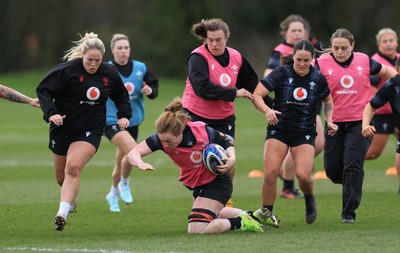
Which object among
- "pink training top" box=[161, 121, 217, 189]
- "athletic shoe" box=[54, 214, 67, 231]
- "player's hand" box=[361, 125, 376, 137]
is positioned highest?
"player's hand" box=[361, 125, 376, 137]

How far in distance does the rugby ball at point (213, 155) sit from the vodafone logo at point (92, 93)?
1.50 metres

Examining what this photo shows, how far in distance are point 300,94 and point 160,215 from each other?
2.51 m

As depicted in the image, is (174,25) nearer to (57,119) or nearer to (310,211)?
(310,211)

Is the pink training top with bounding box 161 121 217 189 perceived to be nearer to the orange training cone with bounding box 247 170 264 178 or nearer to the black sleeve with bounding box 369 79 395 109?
the black sleeve with bounding box 369 79 395 109

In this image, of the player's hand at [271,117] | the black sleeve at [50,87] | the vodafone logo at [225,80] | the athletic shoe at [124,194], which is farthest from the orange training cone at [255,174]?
the black sleeve at [50,87]

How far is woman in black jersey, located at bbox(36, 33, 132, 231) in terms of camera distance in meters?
9.89

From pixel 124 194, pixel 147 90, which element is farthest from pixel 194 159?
pixel 124 194

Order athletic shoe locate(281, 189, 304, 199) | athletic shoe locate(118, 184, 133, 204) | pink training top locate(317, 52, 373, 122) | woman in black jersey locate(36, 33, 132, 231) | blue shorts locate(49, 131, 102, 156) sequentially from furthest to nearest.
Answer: athletic shoe locate(281, 189, 304, 199)
athletic shoe locate(118, 184, 133, 204)
pink training top locate(317, 52, 373, 122)
blue shorts locate(49, 131, 102, 156)
woman in black jersey locate(36, 33, 132, 231)

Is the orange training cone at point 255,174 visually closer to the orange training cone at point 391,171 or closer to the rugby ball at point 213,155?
the orange training cone at point 391,171

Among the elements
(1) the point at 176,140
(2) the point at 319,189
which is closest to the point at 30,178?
(2) the point at 319,189

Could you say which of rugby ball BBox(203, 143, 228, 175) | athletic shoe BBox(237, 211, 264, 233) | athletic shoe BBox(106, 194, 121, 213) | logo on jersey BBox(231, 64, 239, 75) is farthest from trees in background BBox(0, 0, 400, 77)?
rugby ball BBox(203, 143, 228, 175)

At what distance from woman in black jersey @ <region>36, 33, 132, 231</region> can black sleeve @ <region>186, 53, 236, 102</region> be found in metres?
0.82

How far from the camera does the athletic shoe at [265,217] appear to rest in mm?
9969

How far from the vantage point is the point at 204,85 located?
10320mm
